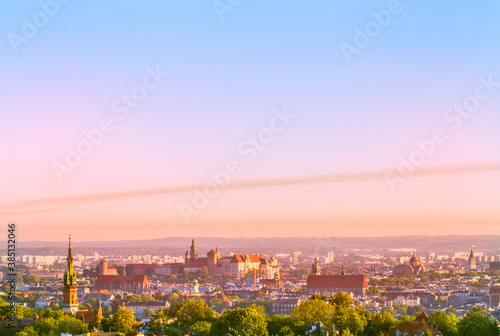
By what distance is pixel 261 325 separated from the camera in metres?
56.3

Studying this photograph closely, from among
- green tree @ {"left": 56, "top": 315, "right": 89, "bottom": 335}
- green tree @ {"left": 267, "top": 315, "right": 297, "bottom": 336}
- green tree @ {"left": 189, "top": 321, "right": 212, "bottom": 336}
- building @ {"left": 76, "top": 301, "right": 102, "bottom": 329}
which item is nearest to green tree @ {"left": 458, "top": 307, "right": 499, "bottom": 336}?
green tree @ {"left": 267, "top": 315, "right": 297, "bottom": 336}

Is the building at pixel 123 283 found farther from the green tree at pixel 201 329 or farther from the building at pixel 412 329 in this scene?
the building at pixel 412 329

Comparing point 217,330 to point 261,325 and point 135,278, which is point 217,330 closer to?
point 261,325

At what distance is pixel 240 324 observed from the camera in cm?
5691

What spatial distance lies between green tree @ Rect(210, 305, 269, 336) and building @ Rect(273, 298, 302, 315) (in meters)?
56.1

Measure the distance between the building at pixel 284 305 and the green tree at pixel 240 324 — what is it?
56065mm

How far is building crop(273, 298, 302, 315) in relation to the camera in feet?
378

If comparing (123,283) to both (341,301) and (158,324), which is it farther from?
(158,324)

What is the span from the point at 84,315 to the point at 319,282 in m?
96.4

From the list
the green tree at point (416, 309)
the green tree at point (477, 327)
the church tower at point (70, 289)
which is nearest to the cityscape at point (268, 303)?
the church tower at point (70, 289)

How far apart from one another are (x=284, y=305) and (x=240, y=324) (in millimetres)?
61905

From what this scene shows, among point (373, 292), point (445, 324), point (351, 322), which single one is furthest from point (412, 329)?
point (373, 292)

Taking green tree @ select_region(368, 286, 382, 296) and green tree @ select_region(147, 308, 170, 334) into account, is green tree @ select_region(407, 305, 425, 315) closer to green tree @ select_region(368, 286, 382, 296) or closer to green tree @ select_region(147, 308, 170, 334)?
green tree @ select_region(368, 286, 382, 296)

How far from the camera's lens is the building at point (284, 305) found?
11512cm
